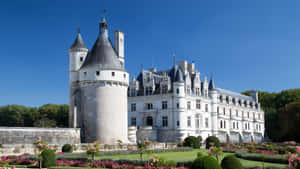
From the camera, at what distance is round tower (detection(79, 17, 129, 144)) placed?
32875mm

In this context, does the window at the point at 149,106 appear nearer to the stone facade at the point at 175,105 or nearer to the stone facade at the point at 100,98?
the stone facade at the point at 175,105

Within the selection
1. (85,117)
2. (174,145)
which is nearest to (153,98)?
(174,145)

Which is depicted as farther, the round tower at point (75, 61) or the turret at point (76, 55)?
the turret at point (76, 55)

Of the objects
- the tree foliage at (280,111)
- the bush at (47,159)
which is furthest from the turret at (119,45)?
the tree foliage at (280,111)

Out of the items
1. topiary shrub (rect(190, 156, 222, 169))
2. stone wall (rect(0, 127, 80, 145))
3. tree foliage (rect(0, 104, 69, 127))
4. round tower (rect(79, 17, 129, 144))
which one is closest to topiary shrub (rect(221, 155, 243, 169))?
topiary shrub (rect(190, 156, 222, 169))

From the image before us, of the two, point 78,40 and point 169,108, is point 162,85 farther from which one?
point 78,40

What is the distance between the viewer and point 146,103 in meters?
49.9

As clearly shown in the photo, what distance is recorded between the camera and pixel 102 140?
32562mm

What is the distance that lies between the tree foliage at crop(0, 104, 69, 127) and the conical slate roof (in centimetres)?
2932

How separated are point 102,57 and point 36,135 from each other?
9280 mm

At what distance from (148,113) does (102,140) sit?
17.5 meters

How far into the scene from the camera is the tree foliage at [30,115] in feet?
203

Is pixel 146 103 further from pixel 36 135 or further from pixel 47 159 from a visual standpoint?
pixel 47 159

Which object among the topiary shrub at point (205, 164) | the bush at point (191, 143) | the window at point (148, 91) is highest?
the window at point (148, 91)
